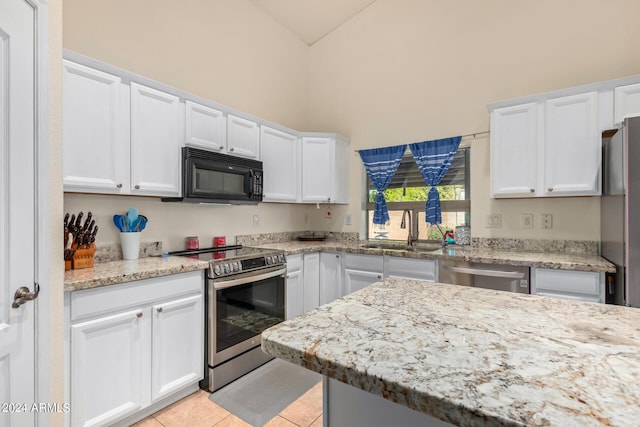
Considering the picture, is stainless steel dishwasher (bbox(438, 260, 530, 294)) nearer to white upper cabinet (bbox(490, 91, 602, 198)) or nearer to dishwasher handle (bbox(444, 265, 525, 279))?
dishwasher handle (bbox(444, 265, 525, 279))

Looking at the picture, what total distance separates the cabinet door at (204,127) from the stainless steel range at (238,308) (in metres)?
0.90

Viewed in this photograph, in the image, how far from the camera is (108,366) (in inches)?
65.7

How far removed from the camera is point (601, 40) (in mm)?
2547

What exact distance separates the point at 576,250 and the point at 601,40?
5.74 feet

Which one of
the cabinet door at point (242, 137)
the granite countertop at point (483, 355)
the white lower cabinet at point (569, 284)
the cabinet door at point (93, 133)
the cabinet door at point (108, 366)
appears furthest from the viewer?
the cabinet door at point (242, 137)

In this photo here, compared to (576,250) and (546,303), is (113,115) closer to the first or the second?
(546,303)

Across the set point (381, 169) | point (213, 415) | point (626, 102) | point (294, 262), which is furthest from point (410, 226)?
point (213, 415)

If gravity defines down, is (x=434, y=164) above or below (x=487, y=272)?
above

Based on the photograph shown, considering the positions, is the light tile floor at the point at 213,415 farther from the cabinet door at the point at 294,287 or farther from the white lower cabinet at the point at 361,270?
the white lower cabinet at the point at 361,270

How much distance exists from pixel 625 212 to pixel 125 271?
299 cm

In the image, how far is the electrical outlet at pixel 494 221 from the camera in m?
2.94

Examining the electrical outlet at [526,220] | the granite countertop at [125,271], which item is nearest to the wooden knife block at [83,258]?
the granite countertop at [125,271]

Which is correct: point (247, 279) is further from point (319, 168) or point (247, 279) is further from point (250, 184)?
point (319, 168)

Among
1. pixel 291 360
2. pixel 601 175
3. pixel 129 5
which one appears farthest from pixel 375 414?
pixel 129 5
